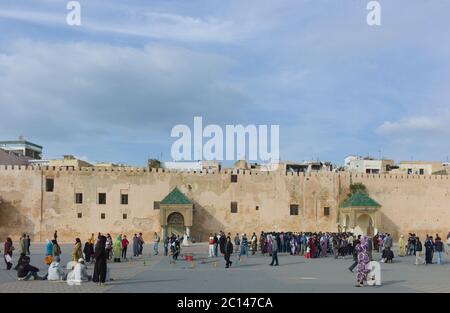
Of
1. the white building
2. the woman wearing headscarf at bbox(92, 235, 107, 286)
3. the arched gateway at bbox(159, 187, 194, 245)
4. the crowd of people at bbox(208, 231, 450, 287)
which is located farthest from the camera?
the white building

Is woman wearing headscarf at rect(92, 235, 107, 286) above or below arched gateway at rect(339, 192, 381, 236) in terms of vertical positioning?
below

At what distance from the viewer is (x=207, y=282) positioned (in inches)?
617

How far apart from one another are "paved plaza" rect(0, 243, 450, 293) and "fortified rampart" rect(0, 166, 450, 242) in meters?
18.0

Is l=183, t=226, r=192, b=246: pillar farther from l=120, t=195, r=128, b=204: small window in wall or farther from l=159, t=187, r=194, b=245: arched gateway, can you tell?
l=120, t=195, r=128, b=204: small window in wall

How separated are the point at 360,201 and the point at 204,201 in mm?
10132

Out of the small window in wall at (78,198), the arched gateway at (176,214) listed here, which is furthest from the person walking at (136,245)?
the small window in wall at (78,198)

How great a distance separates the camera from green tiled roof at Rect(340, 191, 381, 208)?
4144 cm

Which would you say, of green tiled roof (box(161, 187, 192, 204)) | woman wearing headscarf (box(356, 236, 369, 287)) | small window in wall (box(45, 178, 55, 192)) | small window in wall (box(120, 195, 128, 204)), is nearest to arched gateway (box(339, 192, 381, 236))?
green tiled roof (box(161, 187, 192, 204))

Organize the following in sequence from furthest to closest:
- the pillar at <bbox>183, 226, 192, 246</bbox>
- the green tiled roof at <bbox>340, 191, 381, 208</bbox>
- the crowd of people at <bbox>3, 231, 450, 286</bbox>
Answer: the green tiled roof at <bbox>340, 191, 381, 208</bbox> < the pillar at <bbox>183, 226, 192, 246</bbox> < the crowd of people at <bbox>3, 231, 450, 286</bbox>

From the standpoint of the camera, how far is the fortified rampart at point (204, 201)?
41188mm
